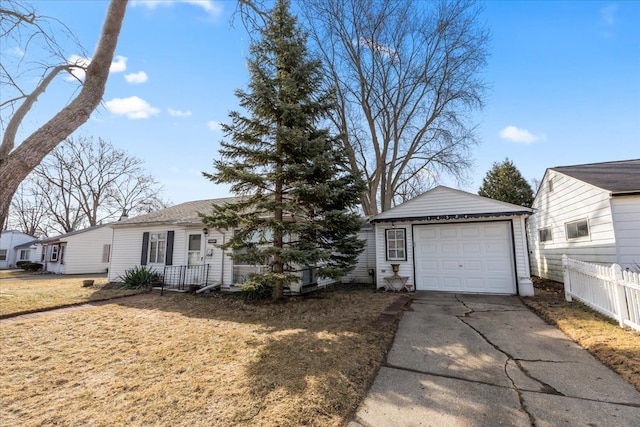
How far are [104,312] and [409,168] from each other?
18.3 meters

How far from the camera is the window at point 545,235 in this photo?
471 inches

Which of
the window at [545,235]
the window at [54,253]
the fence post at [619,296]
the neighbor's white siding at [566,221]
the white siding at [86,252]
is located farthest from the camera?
the window at [54,253]

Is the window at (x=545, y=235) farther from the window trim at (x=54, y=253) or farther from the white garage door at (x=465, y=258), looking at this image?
the window trim at (x=54, y=253)

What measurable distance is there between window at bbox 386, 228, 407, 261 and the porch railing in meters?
7.45

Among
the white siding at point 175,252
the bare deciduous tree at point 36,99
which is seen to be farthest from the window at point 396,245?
the bare deciduous tree at point 36,99

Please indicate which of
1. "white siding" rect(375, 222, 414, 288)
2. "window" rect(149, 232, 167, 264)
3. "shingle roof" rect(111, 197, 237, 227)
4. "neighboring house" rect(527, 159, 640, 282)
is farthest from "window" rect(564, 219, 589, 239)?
"window" rect(149, 232, 167, 264)

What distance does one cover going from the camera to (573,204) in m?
9.62

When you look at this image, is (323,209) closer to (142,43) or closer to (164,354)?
(164,354)

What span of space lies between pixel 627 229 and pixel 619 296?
12.4 feet

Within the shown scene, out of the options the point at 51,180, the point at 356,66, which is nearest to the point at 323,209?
the point at 356,66

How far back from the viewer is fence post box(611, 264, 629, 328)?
5.00 metres

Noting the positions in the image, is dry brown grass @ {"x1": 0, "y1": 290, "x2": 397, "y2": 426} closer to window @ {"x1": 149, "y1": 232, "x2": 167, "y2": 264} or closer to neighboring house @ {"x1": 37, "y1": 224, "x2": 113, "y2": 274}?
window @ {"x1": 149, "y1": 232, "x2": 167, "y2": 264}

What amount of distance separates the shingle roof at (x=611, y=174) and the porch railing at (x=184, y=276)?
13.7 m

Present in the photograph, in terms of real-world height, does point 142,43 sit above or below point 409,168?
below
